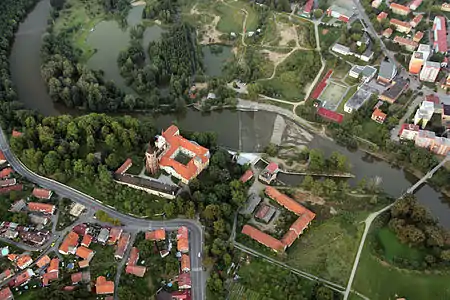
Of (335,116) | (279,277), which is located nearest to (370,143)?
(335,116)

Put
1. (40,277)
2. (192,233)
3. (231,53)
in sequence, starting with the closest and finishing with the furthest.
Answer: (40,277) → (192,233) → (231,53)

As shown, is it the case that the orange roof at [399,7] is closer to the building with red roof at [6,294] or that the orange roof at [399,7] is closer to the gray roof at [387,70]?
the gray roof at [387,70]

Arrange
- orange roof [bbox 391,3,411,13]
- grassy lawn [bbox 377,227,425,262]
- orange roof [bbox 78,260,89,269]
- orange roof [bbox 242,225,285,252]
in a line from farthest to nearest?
orange roof [bbox 391,3,411,13], grassy lawn [bbox 377,227,425,262], orange roof [bbox 242,225,285,252], orange roof [bbox 78,260,89,269]

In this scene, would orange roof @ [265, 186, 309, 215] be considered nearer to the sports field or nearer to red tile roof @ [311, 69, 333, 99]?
the sports field

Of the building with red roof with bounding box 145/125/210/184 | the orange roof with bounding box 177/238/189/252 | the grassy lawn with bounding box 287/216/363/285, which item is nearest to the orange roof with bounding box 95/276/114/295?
the orange roof with bounding box 177/238/189/252

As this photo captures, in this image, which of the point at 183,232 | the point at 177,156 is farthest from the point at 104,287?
the point at 177,156

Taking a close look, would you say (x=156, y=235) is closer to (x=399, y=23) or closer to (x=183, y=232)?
(x=183, y=232)

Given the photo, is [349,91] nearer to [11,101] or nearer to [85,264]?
[85,264]
